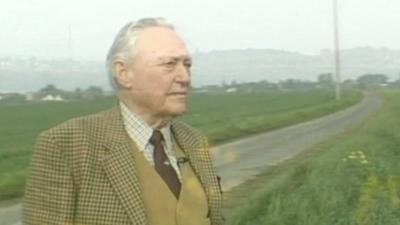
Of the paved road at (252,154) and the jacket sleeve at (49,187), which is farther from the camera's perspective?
the paved road at (252,154)

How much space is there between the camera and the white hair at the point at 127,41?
2447 millimetres

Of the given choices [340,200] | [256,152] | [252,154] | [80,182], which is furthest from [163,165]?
[256,152]

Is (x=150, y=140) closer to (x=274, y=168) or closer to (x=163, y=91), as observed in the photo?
(x=163, y=91)

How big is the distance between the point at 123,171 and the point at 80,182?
110mm

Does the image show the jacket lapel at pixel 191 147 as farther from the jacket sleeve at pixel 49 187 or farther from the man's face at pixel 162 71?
the jacket sleeve at pixel 49 187

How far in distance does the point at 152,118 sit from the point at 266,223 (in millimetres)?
5409

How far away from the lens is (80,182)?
2340 millimetres

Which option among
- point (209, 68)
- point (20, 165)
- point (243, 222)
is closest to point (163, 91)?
point (209, 68)

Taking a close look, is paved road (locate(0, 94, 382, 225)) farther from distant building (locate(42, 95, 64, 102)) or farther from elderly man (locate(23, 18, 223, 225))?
distant building (locate(42, 95, 64, 102))

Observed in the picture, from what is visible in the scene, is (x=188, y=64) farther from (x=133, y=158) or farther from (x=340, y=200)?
(x=340, y=200)

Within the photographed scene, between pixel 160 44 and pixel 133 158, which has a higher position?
pixel 160 44

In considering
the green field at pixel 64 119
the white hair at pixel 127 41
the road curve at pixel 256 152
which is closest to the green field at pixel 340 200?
the green field at pixel 64 119

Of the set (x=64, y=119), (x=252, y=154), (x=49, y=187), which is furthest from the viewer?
(x=64, y=119)

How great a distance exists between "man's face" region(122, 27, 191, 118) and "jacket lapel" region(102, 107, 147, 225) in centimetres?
12
